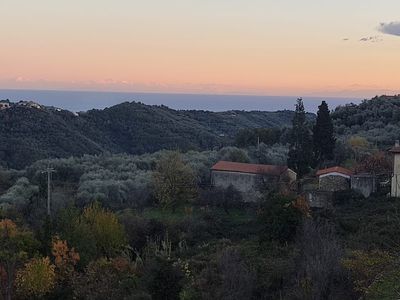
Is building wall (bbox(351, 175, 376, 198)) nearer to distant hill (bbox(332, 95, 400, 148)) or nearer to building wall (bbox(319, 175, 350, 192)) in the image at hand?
building wall (bbox(319, 175, 350, 192))

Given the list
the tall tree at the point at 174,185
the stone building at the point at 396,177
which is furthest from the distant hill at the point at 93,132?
the stone building at the point at 396,177

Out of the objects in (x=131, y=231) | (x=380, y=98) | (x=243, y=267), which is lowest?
(x=131, y=231)

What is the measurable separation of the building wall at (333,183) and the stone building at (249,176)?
2.23 meters

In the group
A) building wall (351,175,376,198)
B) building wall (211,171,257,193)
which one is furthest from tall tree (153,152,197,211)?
building wall (351,175,376,198)

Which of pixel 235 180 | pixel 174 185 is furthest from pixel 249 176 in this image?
pixel 174 185

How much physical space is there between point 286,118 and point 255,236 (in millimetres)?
90430

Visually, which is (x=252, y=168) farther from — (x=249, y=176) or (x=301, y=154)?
(x=301, y=154)

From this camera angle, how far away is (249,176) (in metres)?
34.6

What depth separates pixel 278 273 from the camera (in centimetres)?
1727

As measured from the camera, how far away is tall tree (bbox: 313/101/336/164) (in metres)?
35.5

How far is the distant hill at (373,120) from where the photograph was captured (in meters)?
47.2

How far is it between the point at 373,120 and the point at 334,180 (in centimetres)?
2876

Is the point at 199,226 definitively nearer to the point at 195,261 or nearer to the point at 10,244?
the point at 195,261

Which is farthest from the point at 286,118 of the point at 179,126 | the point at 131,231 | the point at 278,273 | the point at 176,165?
the point at 278,273
